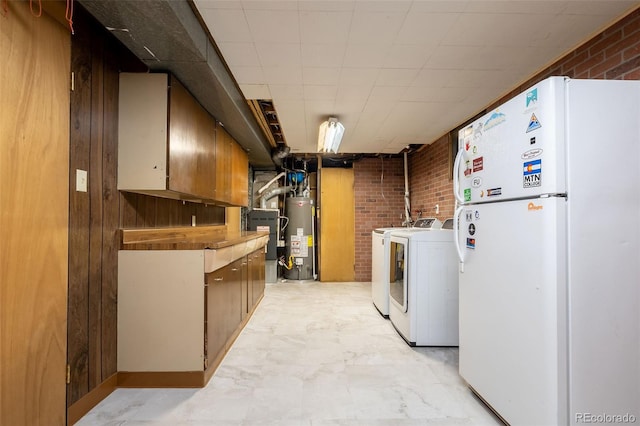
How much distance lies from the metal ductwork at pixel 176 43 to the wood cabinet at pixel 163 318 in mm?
1232

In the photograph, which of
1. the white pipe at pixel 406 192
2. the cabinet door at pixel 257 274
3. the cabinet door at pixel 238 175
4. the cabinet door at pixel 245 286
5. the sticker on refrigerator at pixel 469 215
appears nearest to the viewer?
the sticker on refrigerator at pixel 469 215

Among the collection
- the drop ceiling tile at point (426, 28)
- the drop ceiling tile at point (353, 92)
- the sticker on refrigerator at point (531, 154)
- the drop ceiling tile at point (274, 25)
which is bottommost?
the sticker on refrigerator at point (531, 154)

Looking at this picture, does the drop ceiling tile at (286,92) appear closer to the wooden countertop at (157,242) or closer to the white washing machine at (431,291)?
the wooden countertop at (157,242)

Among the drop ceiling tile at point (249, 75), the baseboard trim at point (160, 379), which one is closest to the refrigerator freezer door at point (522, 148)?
the drop ceiling tile at point (249, 75)

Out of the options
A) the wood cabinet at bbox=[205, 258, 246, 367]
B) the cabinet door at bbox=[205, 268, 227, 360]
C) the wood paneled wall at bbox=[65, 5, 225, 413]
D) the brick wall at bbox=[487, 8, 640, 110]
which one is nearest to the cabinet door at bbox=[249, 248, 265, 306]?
the wood cabinet at bbox=[205, 258, 246, 367]

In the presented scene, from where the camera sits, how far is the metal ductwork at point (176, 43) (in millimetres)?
1407

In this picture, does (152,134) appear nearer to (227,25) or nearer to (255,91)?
(227,25)

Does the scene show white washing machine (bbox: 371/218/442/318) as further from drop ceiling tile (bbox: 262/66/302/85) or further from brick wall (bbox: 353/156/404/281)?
drop ceiling tile (bbox: 262/66/302/85)

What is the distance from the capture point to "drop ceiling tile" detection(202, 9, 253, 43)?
5.53 feet

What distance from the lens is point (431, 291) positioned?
8.66 ft

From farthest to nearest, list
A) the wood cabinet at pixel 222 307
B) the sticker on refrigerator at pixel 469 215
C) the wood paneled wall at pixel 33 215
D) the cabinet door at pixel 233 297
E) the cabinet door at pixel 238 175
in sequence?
1. the cabinet door at pixel 238 175
2. the cabinet door at pixel 233 297
3. the wood cabinet at pixel 222 307
4. the sticker on refrigerator at pixel 469 215
5. the wood paneled wall at pixel 33 215

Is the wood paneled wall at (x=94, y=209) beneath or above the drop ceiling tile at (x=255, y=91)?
beneath

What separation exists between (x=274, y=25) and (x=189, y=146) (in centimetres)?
113

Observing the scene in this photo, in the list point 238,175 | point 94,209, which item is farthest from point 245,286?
point 94,209
